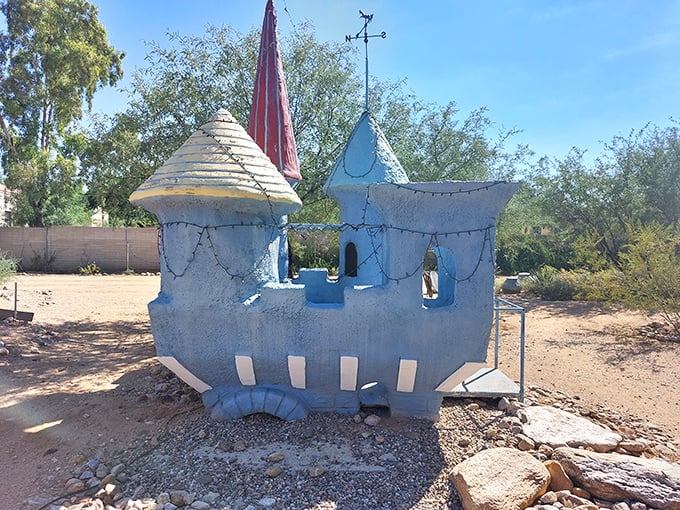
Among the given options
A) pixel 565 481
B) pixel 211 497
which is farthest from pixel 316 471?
pixel 565 481

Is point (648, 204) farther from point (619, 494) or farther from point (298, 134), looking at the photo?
point (619, 494)

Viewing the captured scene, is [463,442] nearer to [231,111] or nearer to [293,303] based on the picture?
[293,303]

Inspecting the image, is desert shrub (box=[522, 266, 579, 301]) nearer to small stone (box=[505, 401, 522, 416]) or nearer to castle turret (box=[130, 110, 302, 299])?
small stone (box=[505, 401, 522, 416])

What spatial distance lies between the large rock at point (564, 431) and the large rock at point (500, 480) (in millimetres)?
937

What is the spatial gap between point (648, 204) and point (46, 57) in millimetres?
25790

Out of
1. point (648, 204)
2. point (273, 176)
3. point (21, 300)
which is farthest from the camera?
point (648, 204)

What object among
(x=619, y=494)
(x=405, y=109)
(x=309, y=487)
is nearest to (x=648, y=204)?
(x=405, y=109)

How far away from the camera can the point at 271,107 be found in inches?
260

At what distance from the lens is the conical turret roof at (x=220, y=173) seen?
4504mm

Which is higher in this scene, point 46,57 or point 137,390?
point 46,57

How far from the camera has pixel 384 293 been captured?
15.4ft

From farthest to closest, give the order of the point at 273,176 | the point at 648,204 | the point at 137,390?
the point at 648,204
the point at 137,390
the point at 273,176

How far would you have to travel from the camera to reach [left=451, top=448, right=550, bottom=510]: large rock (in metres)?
3.52

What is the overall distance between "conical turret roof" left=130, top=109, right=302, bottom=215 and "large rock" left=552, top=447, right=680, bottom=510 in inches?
153
